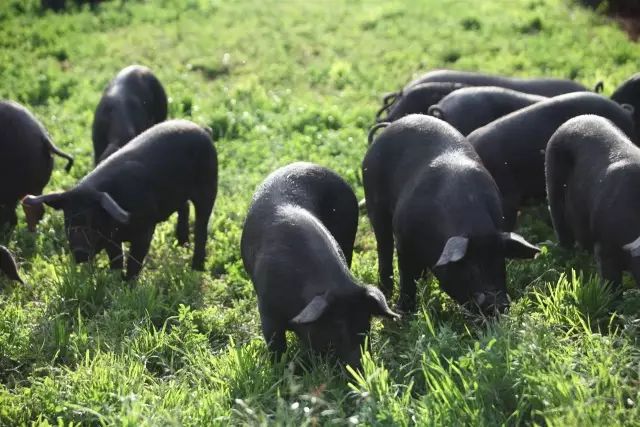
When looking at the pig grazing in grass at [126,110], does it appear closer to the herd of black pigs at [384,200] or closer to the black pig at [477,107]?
the herd of black pigs at [384,200]

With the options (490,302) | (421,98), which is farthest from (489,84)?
(490,302)

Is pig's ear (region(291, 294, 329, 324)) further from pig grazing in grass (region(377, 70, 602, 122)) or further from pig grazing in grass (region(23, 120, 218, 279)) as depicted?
pig grazing in grass (region(377, 70, 602, 122))

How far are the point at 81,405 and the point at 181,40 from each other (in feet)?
33.8

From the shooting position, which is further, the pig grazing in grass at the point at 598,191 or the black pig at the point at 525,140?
the black pig at the point at 525,140

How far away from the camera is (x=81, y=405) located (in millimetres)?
4805

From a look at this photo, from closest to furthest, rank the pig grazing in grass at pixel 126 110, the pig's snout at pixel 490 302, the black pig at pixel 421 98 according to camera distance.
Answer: the pig's snout at pixel 490 302
the pig grazing in grass at pixel 126 110
the black pig at pixel 421 98

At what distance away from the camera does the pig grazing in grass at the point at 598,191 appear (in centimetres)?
554

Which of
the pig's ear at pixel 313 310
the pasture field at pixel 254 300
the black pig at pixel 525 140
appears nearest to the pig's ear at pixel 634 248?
the pasture field at pixel 254 300

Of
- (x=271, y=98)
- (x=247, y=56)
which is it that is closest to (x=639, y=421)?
(x=271, y=98)

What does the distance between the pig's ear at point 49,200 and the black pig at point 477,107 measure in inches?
136

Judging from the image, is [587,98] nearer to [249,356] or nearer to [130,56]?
Result: [249,356]

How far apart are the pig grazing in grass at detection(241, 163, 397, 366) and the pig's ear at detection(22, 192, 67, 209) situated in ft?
5.84

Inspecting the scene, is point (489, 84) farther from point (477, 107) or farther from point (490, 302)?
point (490, 302)

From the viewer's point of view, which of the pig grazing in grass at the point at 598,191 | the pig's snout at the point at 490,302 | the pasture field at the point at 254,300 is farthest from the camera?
the pig grazing in grass at the point at 598,191
